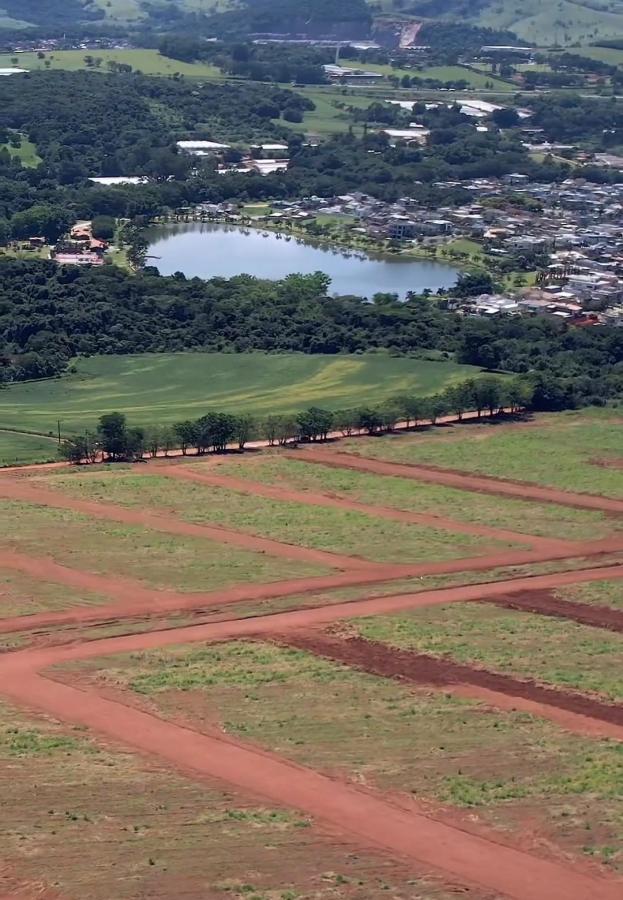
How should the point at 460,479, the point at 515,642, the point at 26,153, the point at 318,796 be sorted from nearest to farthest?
the point at 318,796
the point at 515,642
the point at 460,479
the point at 26,153

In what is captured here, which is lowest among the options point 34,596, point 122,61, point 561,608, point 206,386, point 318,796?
point 206,386

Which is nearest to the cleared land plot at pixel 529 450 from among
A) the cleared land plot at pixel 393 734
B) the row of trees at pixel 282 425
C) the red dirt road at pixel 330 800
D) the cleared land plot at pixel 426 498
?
the row of trees at pixel 282 425

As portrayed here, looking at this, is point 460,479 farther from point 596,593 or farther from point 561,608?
point 561,608

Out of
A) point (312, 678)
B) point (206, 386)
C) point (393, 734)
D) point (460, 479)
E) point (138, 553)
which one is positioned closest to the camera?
point (393, 734)

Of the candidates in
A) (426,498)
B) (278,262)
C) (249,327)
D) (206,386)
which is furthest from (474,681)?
(278,262)

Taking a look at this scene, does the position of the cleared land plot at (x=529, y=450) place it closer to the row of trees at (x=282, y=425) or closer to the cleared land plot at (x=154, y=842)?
the row of trees at (x=282, y=425)

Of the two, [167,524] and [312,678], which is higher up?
[312,678]

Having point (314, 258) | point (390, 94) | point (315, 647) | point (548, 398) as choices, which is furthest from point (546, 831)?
point (390, 94)
